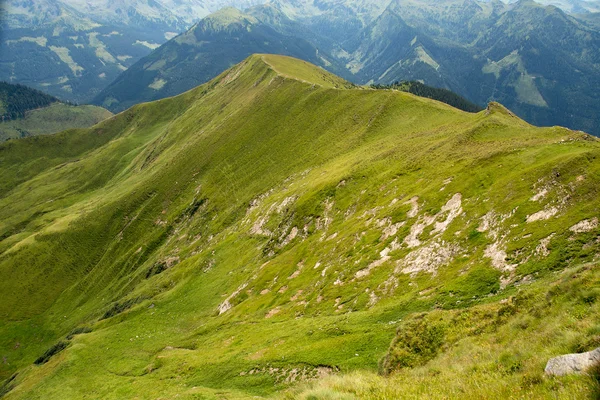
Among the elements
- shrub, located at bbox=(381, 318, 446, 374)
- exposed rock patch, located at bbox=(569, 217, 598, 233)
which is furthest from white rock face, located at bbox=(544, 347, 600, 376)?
exposed rock patch, located at bbox=(569, 217, 598, 233)

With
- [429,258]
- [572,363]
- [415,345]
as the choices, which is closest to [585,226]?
[429,258]

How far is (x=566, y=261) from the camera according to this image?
33.2 meters

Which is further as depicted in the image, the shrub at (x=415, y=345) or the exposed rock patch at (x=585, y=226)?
the exposed rock patch at (x=585, y=226)

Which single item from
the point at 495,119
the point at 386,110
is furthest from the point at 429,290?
the point at 386,110

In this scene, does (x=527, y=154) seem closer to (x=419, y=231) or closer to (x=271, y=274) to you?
(x=419, y=231)

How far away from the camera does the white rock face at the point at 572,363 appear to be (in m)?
10.9

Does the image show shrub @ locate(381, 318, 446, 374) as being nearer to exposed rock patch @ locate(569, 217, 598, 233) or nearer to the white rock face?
the white rock face

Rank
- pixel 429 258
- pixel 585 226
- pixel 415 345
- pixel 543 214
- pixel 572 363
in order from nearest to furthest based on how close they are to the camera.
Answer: pixel 572 363, pixel 415 345, pixel 585 226, pixel 543 214, pixel 429 258

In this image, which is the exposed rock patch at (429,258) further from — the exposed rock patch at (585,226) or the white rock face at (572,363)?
the white rock face at (572,363)

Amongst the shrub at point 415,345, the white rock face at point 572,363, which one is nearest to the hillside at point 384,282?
the shrub at point 415,345

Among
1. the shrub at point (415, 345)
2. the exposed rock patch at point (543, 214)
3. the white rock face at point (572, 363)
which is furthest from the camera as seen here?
the exposed rock patch at point (543, 214)

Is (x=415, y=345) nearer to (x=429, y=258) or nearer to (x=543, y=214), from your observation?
(x=429, y=258)

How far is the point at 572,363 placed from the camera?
1153cm

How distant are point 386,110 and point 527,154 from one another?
8714cm
